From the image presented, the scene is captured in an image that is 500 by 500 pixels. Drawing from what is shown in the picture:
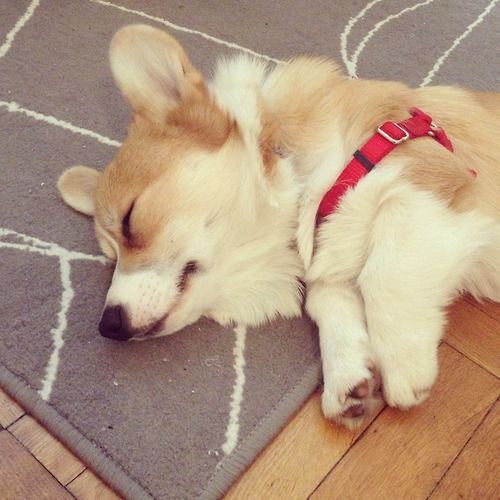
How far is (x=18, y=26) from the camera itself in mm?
2117

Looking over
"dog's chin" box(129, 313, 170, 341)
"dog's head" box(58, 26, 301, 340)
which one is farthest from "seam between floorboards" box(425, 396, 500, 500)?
"dog's chin" box(129, 313, 170, 341)

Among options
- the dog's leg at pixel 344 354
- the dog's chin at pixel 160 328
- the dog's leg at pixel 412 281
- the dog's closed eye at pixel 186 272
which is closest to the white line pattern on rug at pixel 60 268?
the dog's chin at pixel 160 328

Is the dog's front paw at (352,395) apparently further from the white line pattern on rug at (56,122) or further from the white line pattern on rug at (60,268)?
the white line pattern on rug at (56,122)

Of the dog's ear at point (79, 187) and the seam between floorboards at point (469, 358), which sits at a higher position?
the seam between floorboards at point (469, 358)

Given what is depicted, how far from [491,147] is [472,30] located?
1179 mm

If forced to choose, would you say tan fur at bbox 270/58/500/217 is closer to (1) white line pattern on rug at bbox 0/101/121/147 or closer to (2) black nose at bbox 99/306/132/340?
(2) black nose at bbox 99/306/132/340

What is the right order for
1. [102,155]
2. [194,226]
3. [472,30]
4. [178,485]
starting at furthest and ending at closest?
[472,30] → [102,155] → [194,226] → [178,485]

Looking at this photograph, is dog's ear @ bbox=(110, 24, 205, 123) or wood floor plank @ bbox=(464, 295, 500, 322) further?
wood floor plank @ bbox=(464, 295, 500, 322)

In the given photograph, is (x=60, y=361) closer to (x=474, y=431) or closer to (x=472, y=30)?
(x=474, y=431)

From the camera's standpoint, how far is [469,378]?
4.18ft

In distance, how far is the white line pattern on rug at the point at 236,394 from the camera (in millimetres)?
1190

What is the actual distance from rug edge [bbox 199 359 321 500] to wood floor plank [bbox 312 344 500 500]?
15 cm

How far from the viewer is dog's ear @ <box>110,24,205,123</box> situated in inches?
49.6

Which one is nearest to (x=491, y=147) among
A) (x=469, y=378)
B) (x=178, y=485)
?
(x=469, y=378)
